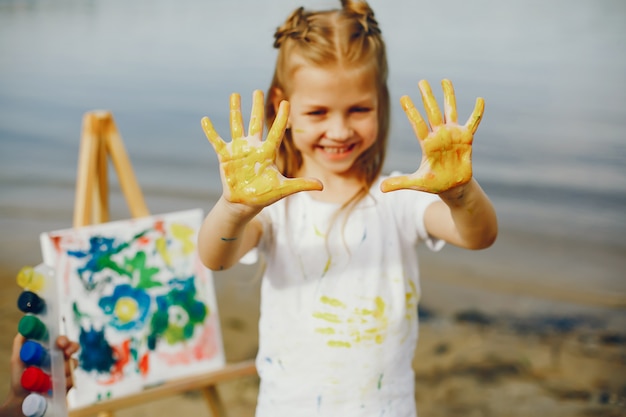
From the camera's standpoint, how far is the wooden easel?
209 centimetres

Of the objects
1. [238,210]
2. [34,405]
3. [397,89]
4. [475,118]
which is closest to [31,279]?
[34,405]

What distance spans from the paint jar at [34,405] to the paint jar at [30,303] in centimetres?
20

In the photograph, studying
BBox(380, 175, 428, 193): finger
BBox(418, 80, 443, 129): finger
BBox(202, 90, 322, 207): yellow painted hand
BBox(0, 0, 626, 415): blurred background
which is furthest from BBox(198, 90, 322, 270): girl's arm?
BBox(0, 0, 626, 415): blurred background

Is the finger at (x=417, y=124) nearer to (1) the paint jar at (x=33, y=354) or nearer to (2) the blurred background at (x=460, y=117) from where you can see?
(1) the paint jar at (x=33, y=354)

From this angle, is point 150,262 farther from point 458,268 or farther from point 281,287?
point 458,268

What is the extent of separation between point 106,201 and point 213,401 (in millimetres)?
821

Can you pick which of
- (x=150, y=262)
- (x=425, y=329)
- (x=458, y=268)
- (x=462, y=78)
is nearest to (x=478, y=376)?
(x=425, y=329)

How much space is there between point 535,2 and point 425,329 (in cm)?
364

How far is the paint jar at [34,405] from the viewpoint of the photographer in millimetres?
1303

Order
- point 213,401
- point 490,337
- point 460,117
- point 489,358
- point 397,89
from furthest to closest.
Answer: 1. point 397,89
2. point 460,117
3. point 490,337
4. point 489,358
5. point 213,401

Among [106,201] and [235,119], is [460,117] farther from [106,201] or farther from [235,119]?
[235,119]

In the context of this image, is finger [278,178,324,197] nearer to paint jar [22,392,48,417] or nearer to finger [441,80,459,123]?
finger [441,80,459,123]

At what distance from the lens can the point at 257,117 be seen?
121 cm

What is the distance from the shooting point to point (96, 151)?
2.30 m
